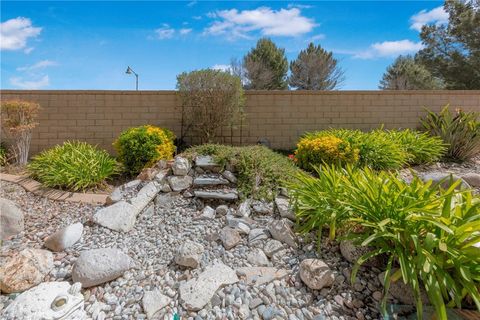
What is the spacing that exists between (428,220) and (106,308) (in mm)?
2495

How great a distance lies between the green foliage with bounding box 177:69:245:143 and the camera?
6.47 meters

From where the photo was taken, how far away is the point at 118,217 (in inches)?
144

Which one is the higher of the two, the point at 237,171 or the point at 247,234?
the point at 237,171

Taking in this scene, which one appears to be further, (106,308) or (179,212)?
(179,212)

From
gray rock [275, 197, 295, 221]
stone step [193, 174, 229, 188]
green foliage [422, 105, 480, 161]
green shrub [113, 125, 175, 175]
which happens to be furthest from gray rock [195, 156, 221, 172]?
green foliage [422, 105, 480, 161]

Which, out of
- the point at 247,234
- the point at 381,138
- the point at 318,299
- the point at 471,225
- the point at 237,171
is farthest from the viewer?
the point at 381,138

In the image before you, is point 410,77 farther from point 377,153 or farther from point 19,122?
point 19,122

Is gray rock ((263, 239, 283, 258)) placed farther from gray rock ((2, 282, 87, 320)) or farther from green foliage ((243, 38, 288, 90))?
green foliage ((243, 38, 288, 90))

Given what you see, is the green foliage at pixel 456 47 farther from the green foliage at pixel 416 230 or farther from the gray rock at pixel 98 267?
the gray rock at pixel 98 267

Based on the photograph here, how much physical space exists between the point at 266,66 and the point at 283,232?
17.6m

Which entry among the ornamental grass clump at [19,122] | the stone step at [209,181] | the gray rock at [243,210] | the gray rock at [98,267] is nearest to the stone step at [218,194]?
the stone step at [209,181]

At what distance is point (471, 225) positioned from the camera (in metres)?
2.10

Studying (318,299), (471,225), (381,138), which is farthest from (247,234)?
(381,138)

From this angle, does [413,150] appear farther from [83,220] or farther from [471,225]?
[83,220]
